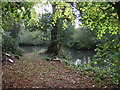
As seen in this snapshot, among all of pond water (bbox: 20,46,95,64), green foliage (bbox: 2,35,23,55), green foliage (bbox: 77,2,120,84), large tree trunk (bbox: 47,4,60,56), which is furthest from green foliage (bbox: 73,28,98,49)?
green foliage (bbox: 77,2,120,84)

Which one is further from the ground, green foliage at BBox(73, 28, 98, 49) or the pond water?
green foliage at BBox(73, 28, 98, 49)

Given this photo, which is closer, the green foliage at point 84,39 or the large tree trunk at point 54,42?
the large tree trunk at point 54,42

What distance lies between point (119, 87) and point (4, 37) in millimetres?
8173

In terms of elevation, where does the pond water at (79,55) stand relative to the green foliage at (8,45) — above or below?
below

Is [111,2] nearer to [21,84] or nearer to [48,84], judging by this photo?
[48,84]

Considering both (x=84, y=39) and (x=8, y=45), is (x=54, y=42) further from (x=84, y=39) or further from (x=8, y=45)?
(x=84, y=39)

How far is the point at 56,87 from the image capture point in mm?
3443

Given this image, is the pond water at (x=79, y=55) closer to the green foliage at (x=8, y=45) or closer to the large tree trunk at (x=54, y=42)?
the large tree trunk at (x=54, y=42)

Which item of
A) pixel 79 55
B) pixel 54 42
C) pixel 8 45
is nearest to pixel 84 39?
pixel 79 55

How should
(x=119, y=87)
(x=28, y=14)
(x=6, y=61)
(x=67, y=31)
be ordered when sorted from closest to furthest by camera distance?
(x=28, y=14) → (x=119, y=87) → (x=6, y=61) → (x=67, y=31)

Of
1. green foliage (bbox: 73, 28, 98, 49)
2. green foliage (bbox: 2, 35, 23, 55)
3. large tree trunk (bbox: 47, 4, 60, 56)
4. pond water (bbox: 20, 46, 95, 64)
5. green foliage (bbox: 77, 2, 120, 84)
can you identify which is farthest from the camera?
green foliage (bbox: 73, 28, 98, 49)

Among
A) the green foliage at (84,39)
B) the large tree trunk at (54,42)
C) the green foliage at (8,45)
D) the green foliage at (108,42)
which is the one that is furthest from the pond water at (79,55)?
the green foliage at (108,42)

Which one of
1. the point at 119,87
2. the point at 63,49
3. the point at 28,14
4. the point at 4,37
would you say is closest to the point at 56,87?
the point at 119,87

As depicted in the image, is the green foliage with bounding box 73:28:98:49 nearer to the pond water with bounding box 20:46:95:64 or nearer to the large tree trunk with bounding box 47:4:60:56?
the pond water with bounding box 20:46:95:64
